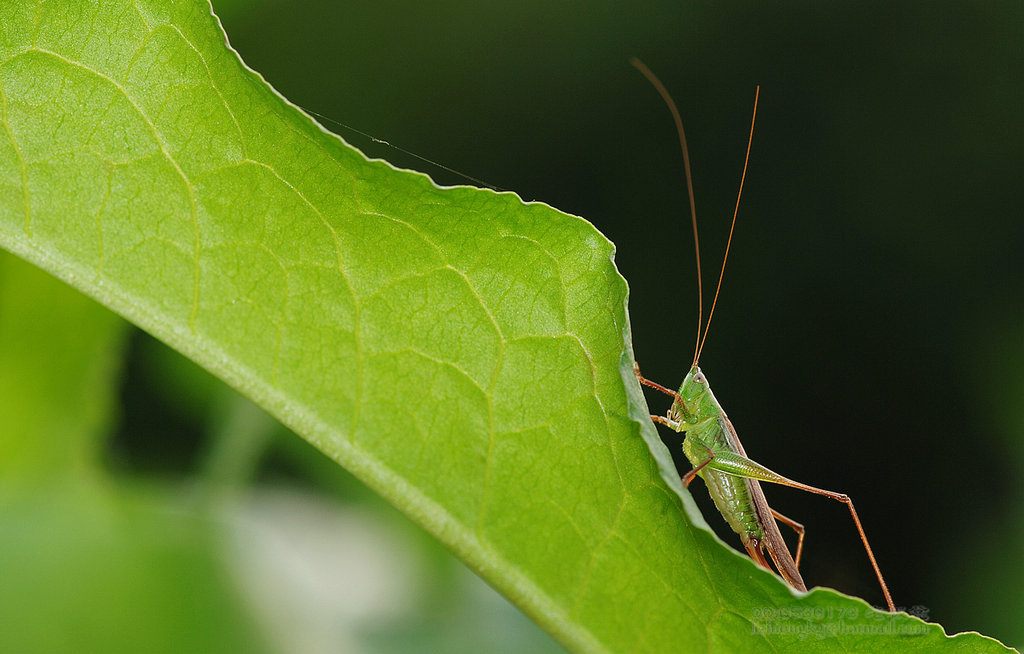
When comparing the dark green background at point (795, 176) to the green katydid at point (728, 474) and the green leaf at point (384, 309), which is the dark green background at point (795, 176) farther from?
the green leaf at point (384, 309)

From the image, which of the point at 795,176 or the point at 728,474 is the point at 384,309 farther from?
the point at 795,176

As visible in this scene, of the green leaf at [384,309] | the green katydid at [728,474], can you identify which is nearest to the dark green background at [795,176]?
the green katydid at [728,474]

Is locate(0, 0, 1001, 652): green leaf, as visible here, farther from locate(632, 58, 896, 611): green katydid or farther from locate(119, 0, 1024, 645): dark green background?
locate(119, 0, 1024, 645): dark green background

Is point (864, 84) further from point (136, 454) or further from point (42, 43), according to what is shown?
point (42, 43)

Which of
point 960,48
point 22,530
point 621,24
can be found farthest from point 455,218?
point 960,48

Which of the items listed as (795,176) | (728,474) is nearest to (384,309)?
(728,474)

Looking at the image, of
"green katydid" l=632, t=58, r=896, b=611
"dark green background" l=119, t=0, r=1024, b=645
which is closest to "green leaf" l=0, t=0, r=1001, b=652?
"green katydid" l=632, t=58, r=896, b=611

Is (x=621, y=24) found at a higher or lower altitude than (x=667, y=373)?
higher

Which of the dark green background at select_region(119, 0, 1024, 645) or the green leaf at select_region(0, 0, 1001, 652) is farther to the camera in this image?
the dark green background at select_region(119, 0, 1024, 645)
